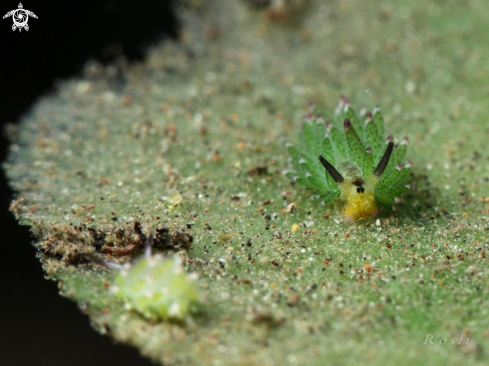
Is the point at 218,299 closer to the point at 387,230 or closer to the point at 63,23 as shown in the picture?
the point at 387,230

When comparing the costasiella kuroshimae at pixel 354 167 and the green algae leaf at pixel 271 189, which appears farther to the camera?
the costasiella kuroshimae at pixel 354 167

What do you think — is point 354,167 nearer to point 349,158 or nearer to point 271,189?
point 349,158

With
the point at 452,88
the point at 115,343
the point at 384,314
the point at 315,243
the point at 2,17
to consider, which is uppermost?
the point at 2,17

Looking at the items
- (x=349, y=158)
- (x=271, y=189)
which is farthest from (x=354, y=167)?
(x=271, y=189)

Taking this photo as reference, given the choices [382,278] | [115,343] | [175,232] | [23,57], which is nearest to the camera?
[115,343]

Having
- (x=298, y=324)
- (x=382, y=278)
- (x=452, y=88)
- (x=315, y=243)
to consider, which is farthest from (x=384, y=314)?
(x=452, y=88)
